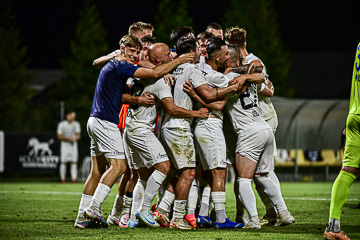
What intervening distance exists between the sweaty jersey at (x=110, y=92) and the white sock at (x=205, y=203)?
150 centimetres

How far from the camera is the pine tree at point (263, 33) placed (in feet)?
112

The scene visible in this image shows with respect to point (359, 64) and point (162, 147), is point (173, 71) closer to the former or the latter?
point (162, 147)

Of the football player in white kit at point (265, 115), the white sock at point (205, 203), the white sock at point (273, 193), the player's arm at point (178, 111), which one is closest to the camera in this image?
the player's arm at point (178, 111)

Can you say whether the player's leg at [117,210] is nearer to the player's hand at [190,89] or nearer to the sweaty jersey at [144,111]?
the sweaty jersey at [144,111]

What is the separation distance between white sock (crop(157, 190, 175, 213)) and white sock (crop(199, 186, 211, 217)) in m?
0.40

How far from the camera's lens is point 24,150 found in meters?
21.6

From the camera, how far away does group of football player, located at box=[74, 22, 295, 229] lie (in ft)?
25.7

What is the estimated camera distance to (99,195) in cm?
778

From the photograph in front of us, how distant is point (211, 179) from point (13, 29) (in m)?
25.3

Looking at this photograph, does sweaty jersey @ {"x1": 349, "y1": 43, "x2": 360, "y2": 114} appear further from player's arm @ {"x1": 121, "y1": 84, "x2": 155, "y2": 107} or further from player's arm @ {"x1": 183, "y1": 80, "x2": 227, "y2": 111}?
player's arm @ {"x1": 121, "y1": 84, "x2": 155, "y2": 107}

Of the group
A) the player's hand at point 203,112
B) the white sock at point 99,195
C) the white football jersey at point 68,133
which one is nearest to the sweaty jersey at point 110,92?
the white sock at point 99,195

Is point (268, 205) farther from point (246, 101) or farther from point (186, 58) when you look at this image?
point (186, 58)

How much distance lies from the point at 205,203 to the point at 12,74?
2483 centimetres

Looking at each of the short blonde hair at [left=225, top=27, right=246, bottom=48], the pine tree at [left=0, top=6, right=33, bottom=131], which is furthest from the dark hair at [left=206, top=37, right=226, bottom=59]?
the pine tree at [left=0, top=6, right=33, bottom=131]
